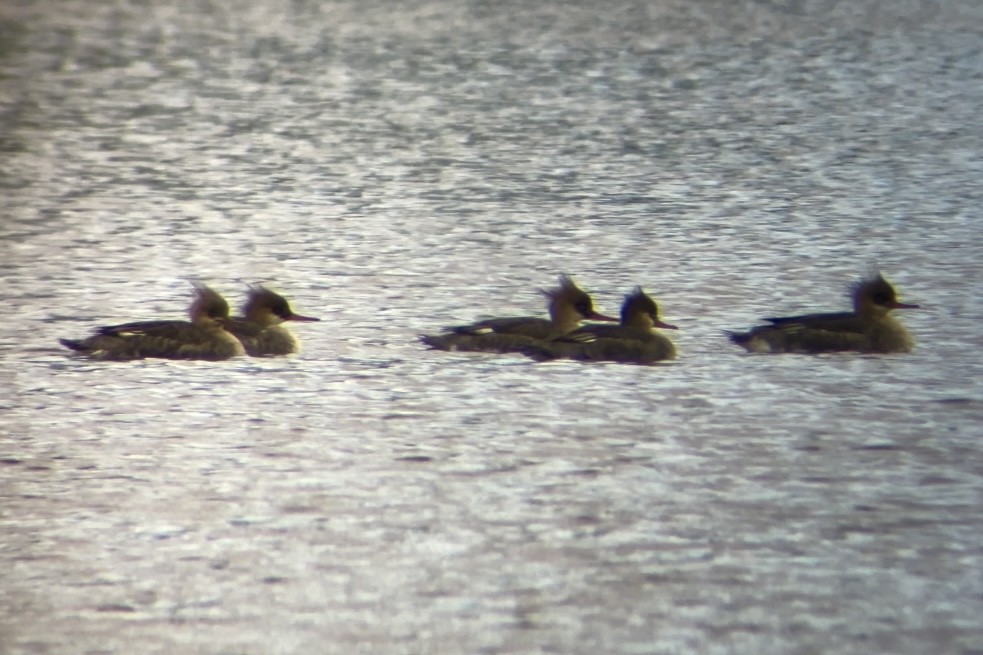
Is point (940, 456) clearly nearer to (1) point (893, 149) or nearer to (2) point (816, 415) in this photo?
(2) point (816, 415)

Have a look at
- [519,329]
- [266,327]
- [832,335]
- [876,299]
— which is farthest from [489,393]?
[876,299]

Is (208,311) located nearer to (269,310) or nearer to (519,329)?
(269,310)

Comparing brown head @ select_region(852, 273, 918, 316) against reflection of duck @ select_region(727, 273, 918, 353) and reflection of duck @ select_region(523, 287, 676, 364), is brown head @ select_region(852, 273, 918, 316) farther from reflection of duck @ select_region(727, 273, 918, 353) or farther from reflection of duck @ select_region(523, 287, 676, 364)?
reflection of duck @ select_region(523, 287, 676, 364)

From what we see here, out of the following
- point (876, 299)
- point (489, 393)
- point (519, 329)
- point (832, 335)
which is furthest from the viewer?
point (876, 299)

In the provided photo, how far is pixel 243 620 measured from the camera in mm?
5621

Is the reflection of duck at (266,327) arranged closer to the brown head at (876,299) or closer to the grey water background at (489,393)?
the grey water background at (489,393)

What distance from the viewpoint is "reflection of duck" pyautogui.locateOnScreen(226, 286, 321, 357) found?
31.1ft

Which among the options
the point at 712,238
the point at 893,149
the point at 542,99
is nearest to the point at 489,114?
the point at 542,99

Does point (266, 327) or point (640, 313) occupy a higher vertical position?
point (640, 313)

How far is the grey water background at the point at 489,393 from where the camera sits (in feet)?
19.0

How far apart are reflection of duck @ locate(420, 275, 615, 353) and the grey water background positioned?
0.17 metres

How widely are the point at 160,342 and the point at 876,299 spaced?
3138mm

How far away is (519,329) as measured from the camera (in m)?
9.29

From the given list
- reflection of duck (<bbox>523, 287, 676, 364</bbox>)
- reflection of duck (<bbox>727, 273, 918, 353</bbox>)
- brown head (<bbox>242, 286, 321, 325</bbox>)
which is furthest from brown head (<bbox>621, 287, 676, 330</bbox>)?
brown head (<bbox>242, 286, 321, 325</bbox>)
